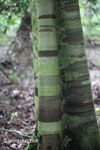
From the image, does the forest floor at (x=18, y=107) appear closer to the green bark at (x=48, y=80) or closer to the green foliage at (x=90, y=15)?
the green bark at (x=48, y=80)

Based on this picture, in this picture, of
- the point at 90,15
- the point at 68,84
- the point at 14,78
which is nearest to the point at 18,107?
the point at 14,78

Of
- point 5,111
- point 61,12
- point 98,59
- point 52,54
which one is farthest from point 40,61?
point 98,59

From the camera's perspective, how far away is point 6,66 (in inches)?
329

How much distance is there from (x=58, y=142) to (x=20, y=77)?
616 centimetres

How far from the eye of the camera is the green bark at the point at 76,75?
7.23 ft

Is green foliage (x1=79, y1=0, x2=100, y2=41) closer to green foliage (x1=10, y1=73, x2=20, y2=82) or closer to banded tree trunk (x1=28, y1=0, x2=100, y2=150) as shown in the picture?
banded tree trunk (x1=28, y1=0, x2=100, y2=150)

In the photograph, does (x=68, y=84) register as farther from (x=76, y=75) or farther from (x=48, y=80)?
(x=48, y=80)

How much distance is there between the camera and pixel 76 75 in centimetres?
221

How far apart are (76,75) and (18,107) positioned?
319 cm

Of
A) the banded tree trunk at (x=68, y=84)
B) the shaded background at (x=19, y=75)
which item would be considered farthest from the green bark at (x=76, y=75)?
the shaded background at (x=19, y=75)

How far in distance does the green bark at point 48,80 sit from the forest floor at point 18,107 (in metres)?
1.06

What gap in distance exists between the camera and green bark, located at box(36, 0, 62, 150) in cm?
201

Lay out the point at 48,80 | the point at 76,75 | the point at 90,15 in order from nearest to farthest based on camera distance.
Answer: the point at 48,80 → the point at 76,75 → the point at 90,15

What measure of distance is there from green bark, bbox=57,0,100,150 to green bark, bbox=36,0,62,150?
21 centimetres
